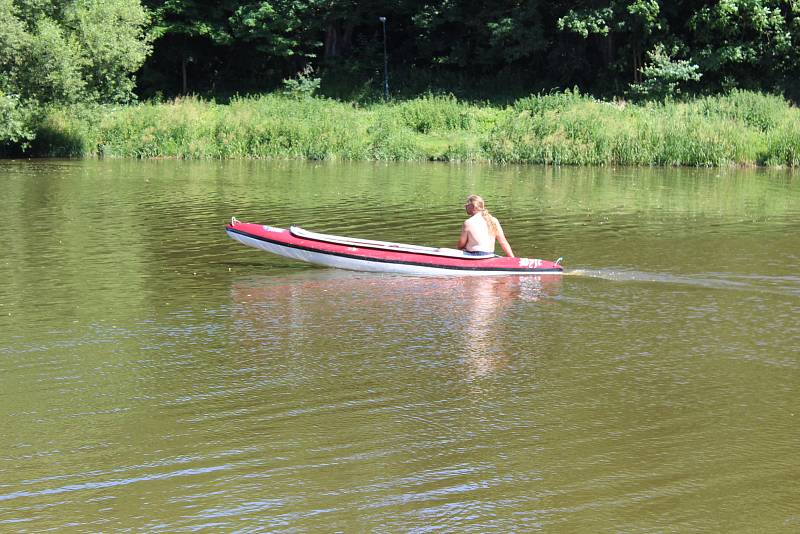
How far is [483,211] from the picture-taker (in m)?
15.0

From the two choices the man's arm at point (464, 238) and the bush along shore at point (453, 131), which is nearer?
the man's arm at point (464, 238)

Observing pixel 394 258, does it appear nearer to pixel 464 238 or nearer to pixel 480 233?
pixel 464 238

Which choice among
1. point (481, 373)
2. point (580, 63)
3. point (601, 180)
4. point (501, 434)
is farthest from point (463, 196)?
point (580, 63)

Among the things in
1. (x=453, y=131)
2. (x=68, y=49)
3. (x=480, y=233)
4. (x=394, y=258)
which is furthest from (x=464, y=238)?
(x=453, y=131)

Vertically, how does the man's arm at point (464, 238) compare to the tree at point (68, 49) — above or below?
below

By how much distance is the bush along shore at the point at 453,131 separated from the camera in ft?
111

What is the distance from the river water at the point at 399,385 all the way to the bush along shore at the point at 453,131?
46.9 feet

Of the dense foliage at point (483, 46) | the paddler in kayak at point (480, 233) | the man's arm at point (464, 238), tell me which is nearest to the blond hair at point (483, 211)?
the paddler in kayak at point (480, 233)

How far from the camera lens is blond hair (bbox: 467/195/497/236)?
14.8 metres

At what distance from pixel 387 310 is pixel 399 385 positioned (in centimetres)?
346

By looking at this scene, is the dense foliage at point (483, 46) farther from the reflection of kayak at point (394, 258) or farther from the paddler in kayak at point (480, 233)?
the reflection of kayak at point (394, 258)

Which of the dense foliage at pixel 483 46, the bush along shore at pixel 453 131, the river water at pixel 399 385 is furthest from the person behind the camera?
the dense foliage at pixel 483 46

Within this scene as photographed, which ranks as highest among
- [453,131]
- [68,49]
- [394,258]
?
[68,49]

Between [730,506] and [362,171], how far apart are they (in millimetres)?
26084
